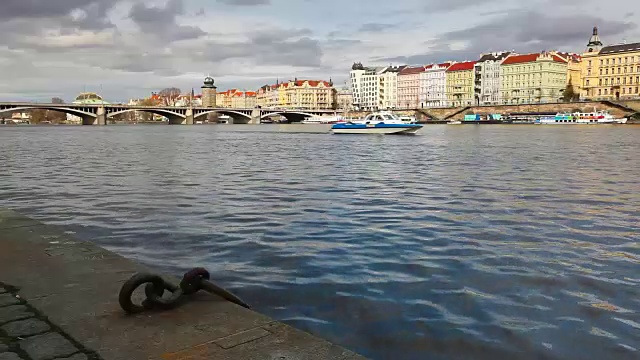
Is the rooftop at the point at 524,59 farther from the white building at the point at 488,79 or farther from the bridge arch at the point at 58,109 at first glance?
the bridge arch at the point at 58,109

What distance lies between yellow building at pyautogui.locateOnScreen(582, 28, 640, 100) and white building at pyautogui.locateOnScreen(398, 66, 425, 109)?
5091cm

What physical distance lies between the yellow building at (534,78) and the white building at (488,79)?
2828 mm

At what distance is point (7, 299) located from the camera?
432 cm

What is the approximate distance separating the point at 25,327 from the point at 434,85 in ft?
568

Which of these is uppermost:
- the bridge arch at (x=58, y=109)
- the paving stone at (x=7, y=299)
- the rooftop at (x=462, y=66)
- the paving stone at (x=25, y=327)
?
the rooftop at (x=462, y=66)

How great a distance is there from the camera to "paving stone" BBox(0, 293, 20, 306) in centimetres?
422

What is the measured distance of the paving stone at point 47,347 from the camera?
131 inches

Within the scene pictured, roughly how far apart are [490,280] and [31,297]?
4.56m

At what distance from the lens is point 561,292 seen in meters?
6.13

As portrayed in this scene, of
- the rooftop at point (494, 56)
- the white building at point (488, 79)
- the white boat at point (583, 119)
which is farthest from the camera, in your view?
the rooftop at point (494, 56)

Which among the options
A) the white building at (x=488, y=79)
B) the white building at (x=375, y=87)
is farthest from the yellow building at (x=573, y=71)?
the white building at (x=375, y=87)

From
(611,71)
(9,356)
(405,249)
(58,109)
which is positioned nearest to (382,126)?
(405,249)

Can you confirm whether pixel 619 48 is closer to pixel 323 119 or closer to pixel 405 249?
pixel 323 119

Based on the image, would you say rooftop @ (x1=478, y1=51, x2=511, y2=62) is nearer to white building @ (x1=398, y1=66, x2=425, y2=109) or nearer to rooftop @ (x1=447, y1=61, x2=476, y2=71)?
rooftop @ (x1=447, y1=61, x2=476, y2=71)
